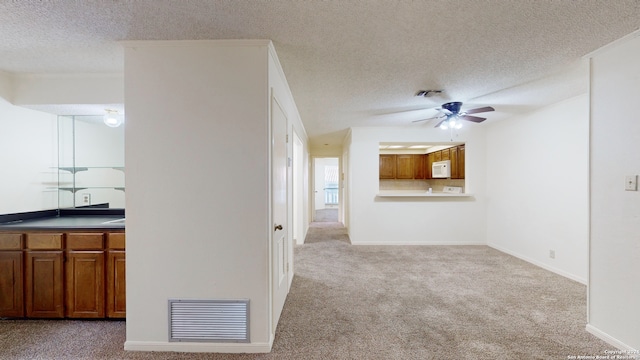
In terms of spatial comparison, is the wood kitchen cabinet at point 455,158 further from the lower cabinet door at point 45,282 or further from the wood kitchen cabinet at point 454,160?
the lower cabinet door at point 45,282

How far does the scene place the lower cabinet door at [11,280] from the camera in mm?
2348

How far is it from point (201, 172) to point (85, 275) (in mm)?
1464

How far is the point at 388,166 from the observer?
297 inches

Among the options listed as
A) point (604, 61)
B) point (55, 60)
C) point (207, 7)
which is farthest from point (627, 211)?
point (55, 60)

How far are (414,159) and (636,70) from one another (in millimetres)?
5624

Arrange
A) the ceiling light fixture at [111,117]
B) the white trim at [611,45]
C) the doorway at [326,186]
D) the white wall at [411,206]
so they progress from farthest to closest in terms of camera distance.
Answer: the doorway at [326,186], the white wall at [411,206], the ceiling light fixture at [111,117], the white trim at [611,45]

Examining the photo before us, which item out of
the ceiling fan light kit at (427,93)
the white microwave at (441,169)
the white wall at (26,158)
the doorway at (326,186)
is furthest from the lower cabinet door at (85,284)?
the doorway at (326,186)

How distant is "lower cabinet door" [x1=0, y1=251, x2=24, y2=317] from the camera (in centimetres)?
235

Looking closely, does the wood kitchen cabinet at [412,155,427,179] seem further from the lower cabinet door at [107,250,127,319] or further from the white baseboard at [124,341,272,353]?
the lower cabinet door at [107,250,127,319]

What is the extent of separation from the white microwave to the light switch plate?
4.00m

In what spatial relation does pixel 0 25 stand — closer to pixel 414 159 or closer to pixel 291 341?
pixel 291 341

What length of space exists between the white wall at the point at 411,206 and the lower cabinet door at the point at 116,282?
3.83 meters

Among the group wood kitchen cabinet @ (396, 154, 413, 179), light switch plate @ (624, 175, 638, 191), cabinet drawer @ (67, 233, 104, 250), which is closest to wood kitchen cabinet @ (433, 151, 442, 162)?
wood kitchen cabinet @ (396, 154, 413, 179)

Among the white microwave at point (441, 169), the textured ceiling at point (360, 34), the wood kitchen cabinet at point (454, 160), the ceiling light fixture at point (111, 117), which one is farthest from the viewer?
the white microwave at point (441, 169)
